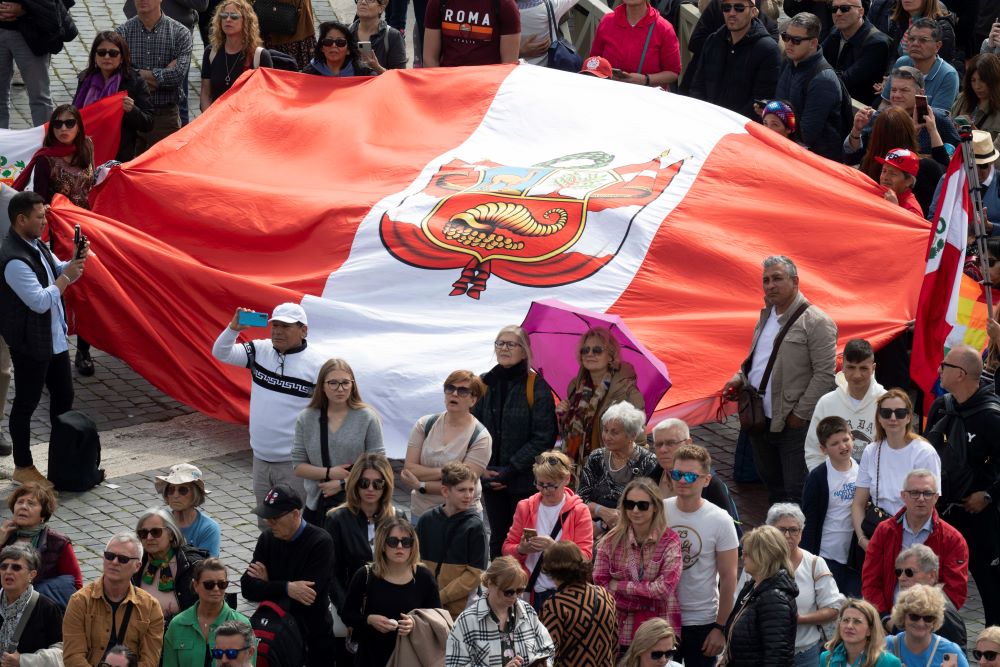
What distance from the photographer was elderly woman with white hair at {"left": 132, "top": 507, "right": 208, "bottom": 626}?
Result: 869 centimetres

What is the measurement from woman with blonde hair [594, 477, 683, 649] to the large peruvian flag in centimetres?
222

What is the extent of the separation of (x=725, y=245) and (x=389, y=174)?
8.57 ft

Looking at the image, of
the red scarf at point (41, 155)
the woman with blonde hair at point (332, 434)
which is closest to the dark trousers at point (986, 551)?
the woman with blonde hair at point (332, 434)

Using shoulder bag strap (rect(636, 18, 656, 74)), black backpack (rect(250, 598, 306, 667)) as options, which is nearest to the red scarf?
shoulder bag strap (rect(636, 18, 656, 74))

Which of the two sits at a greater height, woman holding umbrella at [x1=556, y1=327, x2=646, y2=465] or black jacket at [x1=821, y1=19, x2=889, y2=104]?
black jacket at [x1=821, y1=19, x2=889, y2=104]

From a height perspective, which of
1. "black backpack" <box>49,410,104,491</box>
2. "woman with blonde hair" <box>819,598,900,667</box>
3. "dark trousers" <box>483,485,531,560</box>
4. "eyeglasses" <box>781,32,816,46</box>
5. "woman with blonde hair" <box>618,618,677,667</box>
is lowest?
"black backpack" <box>49,410,104,491</box>

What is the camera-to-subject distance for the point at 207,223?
1305 cm

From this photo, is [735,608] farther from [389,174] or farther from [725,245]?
[389,174]

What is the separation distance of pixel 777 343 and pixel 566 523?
2.37 meters

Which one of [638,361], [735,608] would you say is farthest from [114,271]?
[735,608]

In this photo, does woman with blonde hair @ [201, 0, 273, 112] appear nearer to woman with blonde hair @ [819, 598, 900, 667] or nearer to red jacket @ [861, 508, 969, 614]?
red jacket @ [861, 508, 969, 614]

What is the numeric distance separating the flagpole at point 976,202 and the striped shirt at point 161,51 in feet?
22.6

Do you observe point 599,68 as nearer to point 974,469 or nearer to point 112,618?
point 974,469

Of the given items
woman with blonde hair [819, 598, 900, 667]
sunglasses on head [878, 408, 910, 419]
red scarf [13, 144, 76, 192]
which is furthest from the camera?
red scarf [13, 144, 76, 192]
